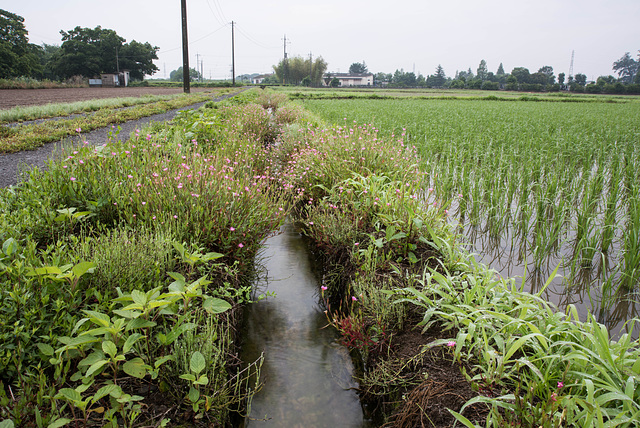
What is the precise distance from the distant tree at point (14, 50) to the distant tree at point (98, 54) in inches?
421

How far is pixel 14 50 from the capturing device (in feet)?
135

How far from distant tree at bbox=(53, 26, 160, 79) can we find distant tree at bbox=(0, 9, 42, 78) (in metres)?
10.7

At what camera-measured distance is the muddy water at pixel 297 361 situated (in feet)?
7.71

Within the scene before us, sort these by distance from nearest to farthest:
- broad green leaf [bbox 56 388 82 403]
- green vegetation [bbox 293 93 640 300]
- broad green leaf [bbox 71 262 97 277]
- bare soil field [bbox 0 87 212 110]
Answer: broad green leaf [bbox 56 388 82 403], broad green leaf [bbox 71 262 97 277], green vegetation [bbox 293 93 640 300], bare soil field [bbox 0 87 212 110]

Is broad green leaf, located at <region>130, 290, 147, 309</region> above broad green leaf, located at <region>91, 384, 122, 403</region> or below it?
above

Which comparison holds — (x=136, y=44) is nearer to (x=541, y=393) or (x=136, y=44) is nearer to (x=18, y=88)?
(x=18, y=88)

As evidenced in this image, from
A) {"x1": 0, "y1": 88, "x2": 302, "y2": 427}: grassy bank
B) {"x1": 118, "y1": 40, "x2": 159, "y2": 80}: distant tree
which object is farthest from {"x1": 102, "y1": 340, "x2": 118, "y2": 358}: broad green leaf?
{"x1": 118, "y1": 40, "x2": 159, "y2": 80}: distant tree

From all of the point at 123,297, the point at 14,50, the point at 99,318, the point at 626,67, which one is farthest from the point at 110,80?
the point at 626,67

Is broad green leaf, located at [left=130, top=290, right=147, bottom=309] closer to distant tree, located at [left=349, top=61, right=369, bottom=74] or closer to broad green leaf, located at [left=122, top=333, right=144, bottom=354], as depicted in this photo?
broad green leaf, located at [left=122, top=333, right=144, bottom=354]

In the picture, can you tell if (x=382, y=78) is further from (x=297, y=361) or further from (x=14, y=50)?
(x=297, y=361)

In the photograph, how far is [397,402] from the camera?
2.15 m

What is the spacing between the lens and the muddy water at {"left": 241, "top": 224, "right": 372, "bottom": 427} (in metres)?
2.35

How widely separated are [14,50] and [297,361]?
55677 mm

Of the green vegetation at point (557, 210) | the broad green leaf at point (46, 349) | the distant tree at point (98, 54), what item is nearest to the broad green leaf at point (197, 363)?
the broad green leaf at point (46, 349)
